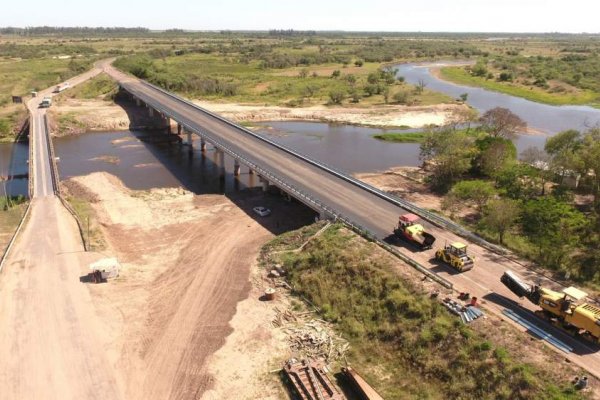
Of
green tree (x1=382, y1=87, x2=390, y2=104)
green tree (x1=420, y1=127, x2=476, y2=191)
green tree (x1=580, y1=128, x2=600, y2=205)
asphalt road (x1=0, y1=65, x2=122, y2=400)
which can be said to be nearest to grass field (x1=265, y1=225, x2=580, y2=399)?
asphalt road (x1=0, y1=65, x2=122, y2=400)

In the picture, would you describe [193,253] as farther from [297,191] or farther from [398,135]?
[398,135]

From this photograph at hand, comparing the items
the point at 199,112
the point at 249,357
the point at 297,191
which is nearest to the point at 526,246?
the point at 297,191

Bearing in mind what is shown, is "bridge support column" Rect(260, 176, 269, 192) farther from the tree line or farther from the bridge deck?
the tree line

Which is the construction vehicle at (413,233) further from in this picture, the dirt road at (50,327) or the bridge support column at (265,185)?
the dirt road at (50,327)

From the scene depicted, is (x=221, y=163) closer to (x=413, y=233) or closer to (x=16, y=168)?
(x=16, y=168)

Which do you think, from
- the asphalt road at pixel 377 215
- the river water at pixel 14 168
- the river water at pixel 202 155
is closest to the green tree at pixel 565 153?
the river water at pixel 202 155
